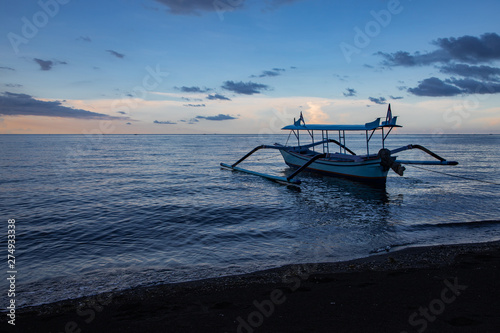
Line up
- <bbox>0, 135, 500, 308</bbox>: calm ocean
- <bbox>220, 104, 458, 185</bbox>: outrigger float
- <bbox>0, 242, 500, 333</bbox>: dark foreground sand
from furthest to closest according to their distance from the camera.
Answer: <bbox>220, 104, 458, 185</bbox>: outrigger float, <bbox>0, 135, 500, 308</bbox>: calm ocean, <bbox>0, 242, 500, 333</bbox>: dark foreground sand

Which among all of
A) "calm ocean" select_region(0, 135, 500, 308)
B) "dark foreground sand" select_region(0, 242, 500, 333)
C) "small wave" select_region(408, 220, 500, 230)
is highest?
"dark foreground sand" select_region(0, 242, 500, 333)

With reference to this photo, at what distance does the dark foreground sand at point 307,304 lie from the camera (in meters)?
5.66

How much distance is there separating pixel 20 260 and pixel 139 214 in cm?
695

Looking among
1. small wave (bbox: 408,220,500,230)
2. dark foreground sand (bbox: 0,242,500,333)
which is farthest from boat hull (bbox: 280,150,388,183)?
dark foreground sand (bbox: 0,242,500,333)

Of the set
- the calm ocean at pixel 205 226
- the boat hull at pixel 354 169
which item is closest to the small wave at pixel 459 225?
the calm ocean at pixel 205 226

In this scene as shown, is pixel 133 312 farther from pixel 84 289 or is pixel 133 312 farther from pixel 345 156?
pixel 345 156

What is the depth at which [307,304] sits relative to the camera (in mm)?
6465

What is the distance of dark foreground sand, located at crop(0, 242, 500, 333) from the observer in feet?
18.6

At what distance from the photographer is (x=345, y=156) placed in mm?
31328

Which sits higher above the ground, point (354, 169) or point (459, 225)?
point (354, 169)

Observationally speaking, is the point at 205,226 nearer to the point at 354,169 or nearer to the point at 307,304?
the point at 307,304

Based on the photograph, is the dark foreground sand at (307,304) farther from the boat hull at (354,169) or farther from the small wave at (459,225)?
the boat hull at (354,169)

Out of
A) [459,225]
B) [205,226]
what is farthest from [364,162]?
[205,226]

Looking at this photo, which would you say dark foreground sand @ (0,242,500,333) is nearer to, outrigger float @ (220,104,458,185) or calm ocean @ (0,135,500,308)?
calm ocean @ (0,135,500,308)
